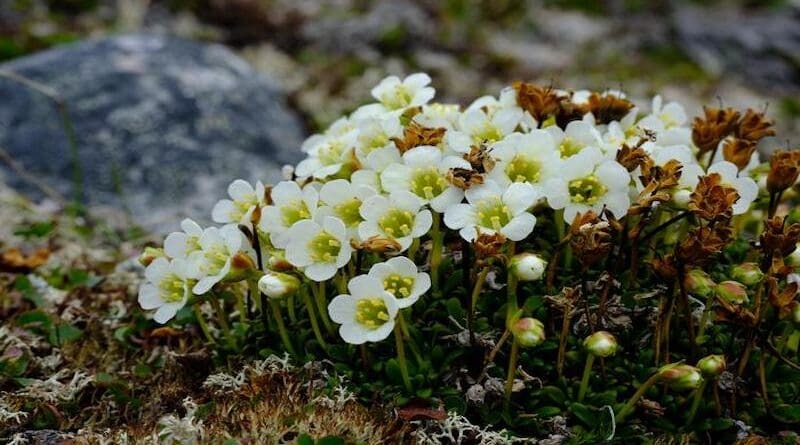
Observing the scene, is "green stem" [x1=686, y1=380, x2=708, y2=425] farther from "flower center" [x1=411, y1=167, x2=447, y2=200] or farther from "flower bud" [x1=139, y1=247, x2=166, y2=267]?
"flower bud" [x1=139, y1=247, x2=166, y2=267]

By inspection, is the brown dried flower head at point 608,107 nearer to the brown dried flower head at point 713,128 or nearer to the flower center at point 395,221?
the brown dried flower head at point 713,128

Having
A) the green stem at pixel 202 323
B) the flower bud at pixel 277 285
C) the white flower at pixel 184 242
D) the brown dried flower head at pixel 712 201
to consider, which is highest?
the brown dried flower head at pixel 712 201

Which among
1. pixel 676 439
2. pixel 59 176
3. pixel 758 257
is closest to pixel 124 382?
pixel 676 439

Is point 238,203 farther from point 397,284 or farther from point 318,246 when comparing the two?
point 397,284

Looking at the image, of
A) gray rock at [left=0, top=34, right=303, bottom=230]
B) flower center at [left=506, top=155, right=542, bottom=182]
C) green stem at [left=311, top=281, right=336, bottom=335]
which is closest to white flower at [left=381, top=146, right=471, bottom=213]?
flower center at [left=506, top=155, right=542, bottom=182]

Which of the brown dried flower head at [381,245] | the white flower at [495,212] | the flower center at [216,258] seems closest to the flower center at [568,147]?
the white flower at [495,212]

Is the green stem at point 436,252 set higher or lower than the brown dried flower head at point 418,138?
lower

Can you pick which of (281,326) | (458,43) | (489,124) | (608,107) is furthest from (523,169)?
(458,43)
